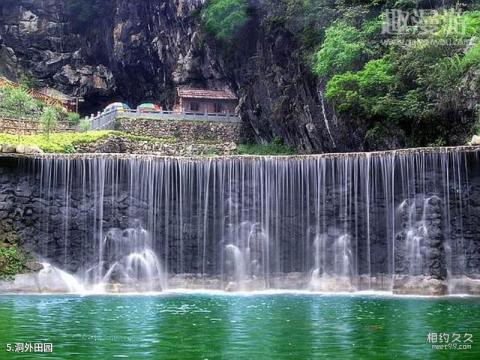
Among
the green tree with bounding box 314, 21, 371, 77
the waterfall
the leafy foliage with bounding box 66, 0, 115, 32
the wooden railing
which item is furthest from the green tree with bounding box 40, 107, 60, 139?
the leafy foliage with bounding box 66, 0, 115, 32

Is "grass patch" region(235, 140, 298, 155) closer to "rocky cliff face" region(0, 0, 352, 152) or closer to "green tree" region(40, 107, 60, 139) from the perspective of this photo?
"rocky cliff face" region(0, 0, 352, 152)

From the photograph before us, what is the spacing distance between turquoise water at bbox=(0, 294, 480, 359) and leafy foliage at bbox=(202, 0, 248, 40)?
842 inches

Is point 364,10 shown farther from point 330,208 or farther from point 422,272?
point 422,272

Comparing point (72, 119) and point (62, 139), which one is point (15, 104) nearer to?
point (72, 119)

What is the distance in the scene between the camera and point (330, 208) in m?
24.2

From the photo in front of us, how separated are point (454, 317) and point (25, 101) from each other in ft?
103

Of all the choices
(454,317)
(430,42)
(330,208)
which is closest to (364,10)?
(430,42)

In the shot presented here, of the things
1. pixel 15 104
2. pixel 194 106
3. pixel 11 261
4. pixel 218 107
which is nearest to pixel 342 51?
pixel 11 261

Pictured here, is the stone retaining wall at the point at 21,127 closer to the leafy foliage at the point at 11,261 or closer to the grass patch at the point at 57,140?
the grass patch at the point at 57,140

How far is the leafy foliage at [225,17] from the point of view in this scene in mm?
36812

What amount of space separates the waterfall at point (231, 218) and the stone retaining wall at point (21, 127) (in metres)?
11.9

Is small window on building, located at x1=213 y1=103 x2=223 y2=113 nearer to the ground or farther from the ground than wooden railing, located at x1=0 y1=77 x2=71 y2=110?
nearer to the ground

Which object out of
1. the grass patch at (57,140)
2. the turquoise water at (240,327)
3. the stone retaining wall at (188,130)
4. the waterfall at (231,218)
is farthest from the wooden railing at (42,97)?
→ the turquoise water at (240,327)

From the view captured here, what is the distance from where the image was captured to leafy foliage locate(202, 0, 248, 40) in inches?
1449
